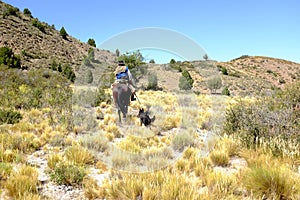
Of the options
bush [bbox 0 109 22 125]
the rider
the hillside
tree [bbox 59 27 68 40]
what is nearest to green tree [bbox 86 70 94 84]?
bush [bbox 0 109 22 125]

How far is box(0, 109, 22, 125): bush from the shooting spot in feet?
26.8

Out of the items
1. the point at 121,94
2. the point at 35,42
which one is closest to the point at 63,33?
the point at 35,42

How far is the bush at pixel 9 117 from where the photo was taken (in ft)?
26.8

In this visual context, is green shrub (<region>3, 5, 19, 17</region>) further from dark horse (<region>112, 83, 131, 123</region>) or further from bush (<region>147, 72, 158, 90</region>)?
dark horse (<region>112, 83, 131, 123</region>)

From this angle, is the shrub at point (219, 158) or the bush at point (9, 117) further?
the bush at point (9, 117)

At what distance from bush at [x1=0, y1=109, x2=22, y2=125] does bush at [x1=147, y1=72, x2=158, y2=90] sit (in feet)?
47.5

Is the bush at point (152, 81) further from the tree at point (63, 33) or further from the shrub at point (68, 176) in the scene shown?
the tree at point (63, 33)

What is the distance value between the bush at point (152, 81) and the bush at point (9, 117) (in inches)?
570

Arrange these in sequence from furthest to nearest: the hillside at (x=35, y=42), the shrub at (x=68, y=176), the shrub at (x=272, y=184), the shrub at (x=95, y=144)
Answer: the hillside at (x=35, y=42)
the shrub at (x=95, y=144)
the shrub at (x=68, y=176)
the shrub at (x=272, y=184)

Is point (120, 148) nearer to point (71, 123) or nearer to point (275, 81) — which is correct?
point (71, 123)

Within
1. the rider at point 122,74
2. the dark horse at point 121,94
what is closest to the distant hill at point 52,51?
the dark horse at point 121,94

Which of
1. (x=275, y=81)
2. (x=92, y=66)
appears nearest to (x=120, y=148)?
(x=92, y=66)

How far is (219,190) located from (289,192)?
36.6 inches

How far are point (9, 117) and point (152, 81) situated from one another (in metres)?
14.9
